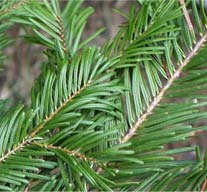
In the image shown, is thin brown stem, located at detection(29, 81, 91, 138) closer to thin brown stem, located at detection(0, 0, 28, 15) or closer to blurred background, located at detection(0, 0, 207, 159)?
thin brown stem, located at detection(0, 0, 28, 15)

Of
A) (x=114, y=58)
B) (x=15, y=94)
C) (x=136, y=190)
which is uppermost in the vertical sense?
(x=15, y=94)

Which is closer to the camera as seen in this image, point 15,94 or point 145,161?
point 145,161

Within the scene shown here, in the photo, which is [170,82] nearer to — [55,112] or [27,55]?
[55,112]

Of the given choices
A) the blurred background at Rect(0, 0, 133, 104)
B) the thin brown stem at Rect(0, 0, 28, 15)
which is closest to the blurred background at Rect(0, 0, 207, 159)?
the blurred background at Rect(0, 0, 133, 104)

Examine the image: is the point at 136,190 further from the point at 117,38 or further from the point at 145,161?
the point at 117,38

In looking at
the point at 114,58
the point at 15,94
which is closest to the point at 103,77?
the point at 114,58

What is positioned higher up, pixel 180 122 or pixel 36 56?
pixel 36 56

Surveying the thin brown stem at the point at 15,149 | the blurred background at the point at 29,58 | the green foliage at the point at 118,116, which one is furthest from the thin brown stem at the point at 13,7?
the blurred background at the point at 29,58
